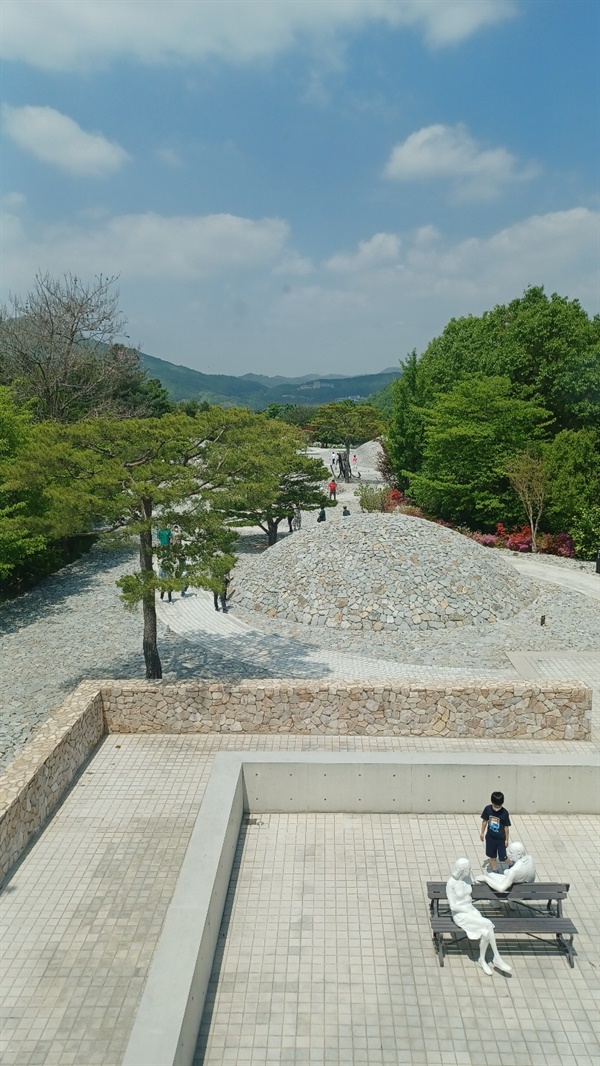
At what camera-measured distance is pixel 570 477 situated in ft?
88.6

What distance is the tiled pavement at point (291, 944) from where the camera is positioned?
19.2 feet

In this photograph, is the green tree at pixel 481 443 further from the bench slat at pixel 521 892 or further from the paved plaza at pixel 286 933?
the bench slat at pixel 521 892

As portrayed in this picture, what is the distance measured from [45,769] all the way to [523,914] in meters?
6.29

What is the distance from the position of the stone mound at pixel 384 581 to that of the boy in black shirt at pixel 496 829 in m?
9.73

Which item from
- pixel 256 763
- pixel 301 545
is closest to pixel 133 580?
pixel 256 763

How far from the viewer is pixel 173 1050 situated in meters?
5.04

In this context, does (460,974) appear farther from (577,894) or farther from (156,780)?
(156,780)

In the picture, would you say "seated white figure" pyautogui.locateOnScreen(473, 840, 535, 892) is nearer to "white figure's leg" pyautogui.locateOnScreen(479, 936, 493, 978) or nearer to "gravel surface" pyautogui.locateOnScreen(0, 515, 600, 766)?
"white figure's leg" pyautogui.locateOnScreen(479, 936, 493, 978)

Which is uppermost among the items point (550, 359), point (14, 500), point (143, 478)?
point (550, 359)

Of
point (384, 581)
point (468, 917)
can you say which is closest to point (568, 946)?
point (468, 917)

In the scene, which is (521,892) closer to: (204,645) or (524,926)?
(524,926)

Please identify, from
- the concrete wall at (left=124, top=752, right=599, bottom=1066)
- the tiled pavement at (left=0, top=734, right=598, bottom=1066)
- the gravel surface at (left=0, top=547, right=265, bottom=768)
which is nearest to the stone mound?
the gravel surface at (left=0, top=547, right=265, bottom=768)

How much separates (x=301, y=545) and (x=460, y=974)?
14.9 metres

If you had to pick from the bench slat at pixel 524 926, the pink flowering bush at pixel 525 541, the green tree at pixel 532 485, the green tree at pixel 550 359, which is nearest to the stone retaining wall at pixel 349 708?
the bench slat at pixel 524 926
